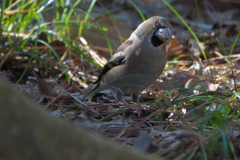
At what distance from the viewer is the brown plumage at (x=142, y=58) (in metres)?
3.62

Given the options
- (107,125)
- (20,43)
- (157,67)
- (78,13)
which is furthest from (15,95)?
(78,13)

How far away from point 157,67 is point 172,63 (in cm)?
157

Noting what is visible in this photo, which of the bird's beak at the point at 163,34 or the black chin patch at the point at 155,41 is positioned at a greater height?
the bird's beak at the point at 163,34

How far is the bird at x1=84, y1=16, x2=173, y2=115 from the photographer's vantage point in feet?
11.9

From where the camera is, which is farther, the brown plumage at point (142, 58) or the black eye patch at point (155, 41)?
the black eye patch at point (155, 41)

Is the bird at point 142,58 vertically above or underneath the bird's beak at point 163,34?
underneath

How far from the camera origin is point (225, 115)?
262 centimetres

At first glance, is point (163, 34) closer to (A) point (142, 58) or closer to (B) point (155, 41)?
(B) point (155, 41)

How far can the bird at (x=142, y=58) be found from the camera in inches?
142

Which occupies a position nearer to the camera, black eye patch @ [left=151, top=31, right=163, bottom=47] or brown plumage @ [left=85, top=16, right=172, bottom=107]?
brown plumage @ [left=85, top=16, right=172, bottom=107]

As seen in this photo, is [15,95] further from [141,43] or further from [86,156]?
[141,43]

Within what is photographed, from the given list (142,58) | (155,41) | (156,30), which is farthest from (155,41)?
(142,58)

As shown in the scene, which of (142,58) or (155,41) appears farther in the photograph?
(155,41)

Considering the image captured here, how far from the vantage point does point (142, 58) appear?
3643 mm
